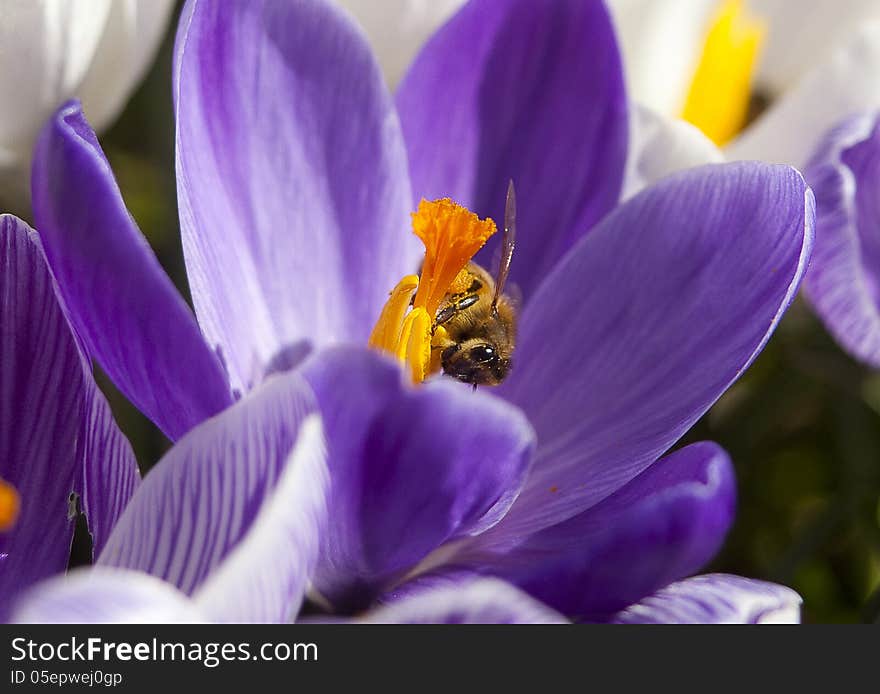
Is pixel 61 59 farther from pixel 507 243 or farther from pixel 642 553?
pixel 642 553

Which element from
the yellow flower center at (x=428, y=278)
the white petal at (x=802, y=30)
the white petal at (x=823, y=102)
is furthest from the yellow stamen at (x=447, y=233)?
the white petal at (x=802, y=30)

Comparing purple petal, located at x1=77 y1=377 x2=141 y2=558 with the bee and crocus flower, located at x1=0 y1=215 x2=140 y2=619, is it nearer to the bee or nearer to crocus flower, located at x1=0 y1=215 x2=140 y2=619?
crocus flower, located at x1=0 y1=215 x2=140 y2=619

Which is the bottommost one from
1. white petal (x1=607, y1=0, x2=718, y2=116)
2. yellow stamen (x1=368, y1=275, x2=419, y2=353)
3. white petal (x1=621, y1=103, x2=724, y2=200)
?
yellow stamen (x1=368, y1=275, x2=419, y2=353)

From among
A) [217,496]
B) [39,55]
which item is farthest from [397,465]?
[39,55]

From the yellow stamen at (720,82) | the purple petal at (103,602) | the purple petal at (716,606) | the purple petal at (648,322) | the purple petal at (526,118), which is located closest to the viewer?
Result: the purple petal at (103,602)

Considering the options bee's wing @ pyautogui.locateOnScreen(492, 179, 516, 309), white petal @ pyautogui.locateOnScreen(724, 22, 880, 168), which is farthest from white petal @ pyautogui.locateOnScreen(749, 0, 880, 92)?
bee's wing @ pyautogui.locateOnScreen(492, 179, 516, 309)

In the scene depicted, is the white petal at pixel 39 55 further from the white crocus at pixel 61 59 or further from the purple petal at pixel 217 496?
the purple petal at pixel 217 496
